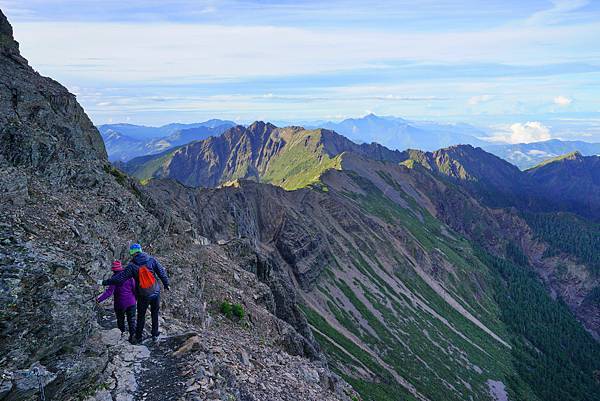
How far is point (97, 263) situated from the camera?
21.0m

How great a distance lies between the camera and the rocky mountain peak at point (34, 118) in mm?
34906

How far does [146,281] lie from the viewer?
63.3 ft

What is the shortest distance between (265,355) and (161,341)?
8.16 metres

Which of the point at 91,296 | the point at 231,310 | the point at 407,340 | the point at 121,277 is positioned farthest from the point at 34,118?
the point at 407,340

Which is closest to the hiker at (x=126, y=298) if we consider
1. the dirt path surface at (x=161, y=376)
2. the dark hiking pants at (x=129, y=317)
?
the dark hiking pants at (x=129, y=317)

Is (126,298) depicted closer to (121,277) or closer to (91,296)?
(121,277)

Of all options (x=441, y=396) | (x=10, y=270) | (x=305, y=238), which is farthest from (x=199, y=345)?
(x=305, y=238)

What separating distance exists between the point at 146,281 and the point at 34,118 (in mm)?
31968

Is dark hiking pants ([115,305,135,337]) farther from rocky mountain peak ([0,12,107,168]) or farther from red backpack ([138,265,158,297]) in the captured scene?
rocky mountain peak ([0,12,107,168])

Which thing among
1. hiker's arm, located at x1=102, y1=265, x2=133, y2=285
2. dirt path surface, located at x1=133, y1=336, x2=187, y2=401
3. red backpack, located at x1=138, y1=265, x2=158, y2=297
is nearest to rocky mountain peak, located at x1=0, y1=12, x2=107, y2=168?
hiker's arm, located at x1=102, y1=265, x2=133, y2=285

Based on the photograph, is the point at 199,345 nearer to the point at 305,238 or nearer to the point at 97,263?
the point at 97,263

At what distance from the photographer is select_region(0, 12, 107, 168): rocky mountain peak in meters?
34.9

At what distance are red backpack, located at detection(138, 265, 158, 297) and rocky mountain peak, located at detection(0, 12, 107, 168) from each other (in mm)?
21402

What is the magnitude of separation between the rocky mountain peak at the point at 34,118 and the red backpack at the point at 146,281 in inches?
843
